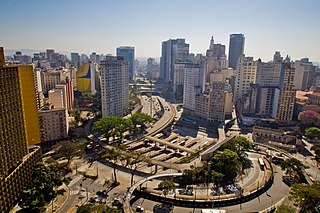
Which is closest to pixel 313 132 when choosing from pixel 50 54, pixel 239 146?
pixel 239 146

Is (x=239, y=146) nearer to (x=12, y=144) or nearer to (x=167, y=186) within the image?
(x=167, y=186)

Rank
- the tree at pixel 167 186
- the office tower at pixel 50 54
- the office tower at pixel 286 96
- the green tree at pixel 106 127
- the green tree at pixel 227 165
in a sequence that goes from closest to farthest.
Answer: the tree at pixel 167 186
the green tree at pixel 227 165
the green tree at pixel 106 127
the office tower at pixel 286 96
the office tower at pixel 50 54

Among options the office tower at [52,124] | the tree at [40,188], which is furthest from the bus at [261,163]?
the office tower at [52,124]

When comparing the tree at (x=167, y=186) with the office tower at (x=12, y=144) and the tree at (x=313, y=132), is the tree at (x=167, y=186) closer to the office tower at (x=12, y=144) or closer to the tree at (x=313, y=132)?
the office tower at (x=12, y=144)

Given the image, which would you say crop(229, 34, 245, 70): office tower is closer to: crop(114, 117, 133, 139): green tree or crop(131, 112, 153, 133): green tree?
crop(131, 112, 153, 133): green tree

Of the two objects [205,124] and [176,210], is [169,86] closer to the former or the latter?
[205,124]

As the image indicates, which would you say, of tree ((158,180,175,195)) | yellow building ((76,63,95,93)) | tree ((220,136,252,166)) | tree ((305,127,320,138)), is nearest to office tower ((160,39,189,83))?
yellow building ((76,63,95,93))

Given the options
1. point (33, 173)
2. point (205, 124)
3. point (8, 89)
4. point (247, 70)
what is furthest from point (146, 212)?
point (247, 70)
